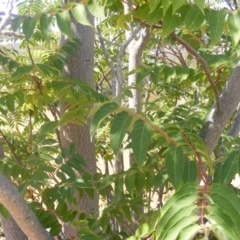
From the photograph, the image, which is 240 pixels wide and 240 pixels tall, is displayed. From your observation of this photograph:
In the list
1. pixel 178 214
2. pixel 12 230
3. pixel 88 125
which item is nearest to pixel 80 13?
pixel 178 214

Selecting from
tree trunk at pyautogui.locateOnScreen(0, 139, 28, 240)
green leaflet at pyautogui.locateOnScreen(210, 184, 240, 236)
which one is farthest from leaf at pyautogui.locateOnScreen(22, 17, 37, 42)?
tree trunk at pyautogui.locateOnScreen(0, 139, 28, 240)

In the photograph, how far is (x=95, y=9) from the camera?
106 cm

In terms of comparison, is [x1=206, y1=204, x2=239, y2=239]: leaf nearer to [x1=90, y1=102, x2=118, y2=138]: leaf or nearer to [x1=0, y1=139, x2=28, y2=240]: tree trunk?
[x1=90, y1=102, x2=118, y2=138]: leaf

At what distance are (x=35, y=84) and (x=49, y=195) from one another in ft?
1.58

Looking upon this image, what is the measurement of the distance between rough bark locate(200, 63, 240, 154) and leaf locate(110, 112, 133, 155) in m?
0.45

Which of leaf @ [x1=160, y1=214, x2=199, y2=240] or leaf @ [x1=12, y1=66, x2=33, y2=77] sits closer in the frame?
leaf @ [x1=160, y1=214, x2=199, y2=240]

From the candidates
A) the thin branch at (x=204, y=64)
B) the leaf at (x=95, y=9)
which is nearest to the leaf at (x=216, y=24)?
the thin branch at (x=204, y=64)

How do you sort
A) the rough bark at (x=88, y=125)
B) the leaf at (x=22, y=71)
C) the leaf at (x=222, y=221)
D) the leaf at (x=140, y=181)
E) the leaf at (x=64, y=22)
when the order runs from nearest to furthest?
the leaf at (x=222, y=221)
the leaf at (x=64, y=22)
the leaf at (x=140, y=181)
the leaf at (x=22, y=71)
the rough bark at (x=88, y=125)

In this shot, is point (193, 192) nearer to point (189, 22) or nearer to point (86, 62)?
point (189, 22)

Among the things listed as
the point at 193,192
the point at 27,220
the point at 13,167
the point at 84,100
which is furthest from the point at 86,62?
the point at 193,192

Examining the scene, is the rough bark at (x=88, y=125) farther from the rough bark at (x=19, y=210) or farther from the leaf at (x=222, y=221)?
the leaf at (x=222, y=221)

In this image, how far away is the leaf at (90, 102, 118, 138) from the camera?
0.89 m

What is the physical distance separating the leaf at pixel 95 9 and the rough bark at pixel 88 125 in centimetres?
73

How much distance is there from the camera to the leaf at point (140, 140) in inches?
35.2
